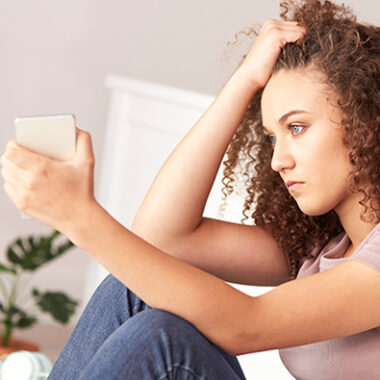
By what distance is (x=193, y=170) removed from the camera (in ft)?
4.57

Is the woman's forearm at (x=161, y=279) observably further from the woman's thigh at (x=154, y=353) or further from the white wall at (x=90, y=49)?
the white wall at (x=90, y=49)

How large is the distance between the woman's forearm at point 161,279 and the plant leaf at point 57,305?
5.36ft

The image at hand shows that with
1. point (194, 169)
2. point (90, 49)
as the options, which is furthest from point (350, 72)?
point (90, 49)

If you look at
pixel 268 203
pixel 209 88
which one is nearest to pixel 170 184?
pixel 268 203

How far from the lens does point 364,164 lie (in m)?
1.17

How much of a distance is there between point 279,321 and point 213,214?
114cm

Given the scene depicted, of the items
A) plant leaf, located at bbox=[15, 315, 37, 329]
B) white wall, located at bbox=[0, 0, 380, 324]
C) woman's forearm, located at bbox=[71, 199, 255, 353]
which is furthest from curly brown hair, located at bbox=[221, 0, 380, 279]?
white wall, located at bbox=[0, 0, 380, 324]

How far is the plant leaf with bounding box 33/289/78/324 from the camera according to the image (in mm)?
2640

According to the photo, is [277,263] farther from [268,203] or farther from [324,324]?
[324,324]

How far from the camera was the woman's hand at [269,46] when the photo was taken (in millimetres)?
1294

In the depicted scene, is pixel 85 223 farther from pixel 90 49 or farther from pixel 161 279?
pixel 90 49

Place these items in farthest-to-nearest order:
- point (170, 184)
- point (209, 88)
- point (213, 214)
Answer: point (209, 88) < point (213, 214) < point (170, 184)

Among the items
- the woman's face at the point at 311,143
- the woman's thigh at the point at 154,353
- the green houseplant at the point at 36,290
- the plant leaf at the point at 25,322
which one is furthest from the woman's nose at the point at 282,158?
the plant leaf at the point at 25,322

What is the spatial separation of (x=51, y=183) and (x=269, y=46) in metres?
0.55
